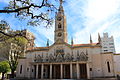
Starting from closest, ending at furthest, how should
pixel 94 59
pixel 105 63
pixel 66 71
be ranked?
pixel 105 63
pixel 94 59
pixel 66 71

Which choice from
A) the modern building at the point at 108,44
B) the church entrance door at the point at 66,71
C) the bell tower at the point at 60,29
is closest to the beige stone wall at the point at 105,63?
the church entrance door at the point at 66,71

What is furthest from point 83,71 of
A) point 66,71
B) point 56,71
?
point 56,71

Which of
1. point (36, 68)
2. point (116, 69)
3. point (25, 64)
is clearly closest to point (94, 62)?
point (116, 69)

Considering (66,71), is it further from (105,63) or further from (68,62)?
(105,63)

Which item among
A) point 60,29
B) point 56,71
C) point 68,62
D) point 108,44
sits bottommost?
point 56,71

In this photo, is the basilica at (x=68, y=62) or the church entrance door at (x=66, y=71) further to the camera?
the church entrance door at (x=66, y=71)

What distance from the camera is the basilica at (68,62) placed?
87.9 ft

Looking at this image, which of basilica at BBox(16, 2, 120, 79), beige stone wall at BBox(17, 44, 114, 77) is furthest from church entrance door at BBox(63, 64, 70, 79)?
beige stone wall at BBox(17, 44, 114, 77)

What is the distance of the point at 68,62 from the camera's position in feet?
90.2

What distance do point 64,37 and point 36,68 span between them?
15.6 metres

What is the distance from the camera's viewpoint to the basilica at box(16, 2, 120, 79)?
1055 inches

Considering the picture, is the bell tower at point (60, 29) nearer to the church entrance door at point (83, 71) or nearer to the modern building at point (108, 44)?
the church entrance door at point (83, 71)

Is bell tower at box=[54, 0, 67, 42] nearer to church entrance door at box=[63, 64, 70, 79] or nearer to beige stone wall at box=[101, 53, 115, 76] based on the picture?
church entrance door at box=[63, 64, 70, 79]

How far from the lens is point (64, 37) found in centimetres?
4084
